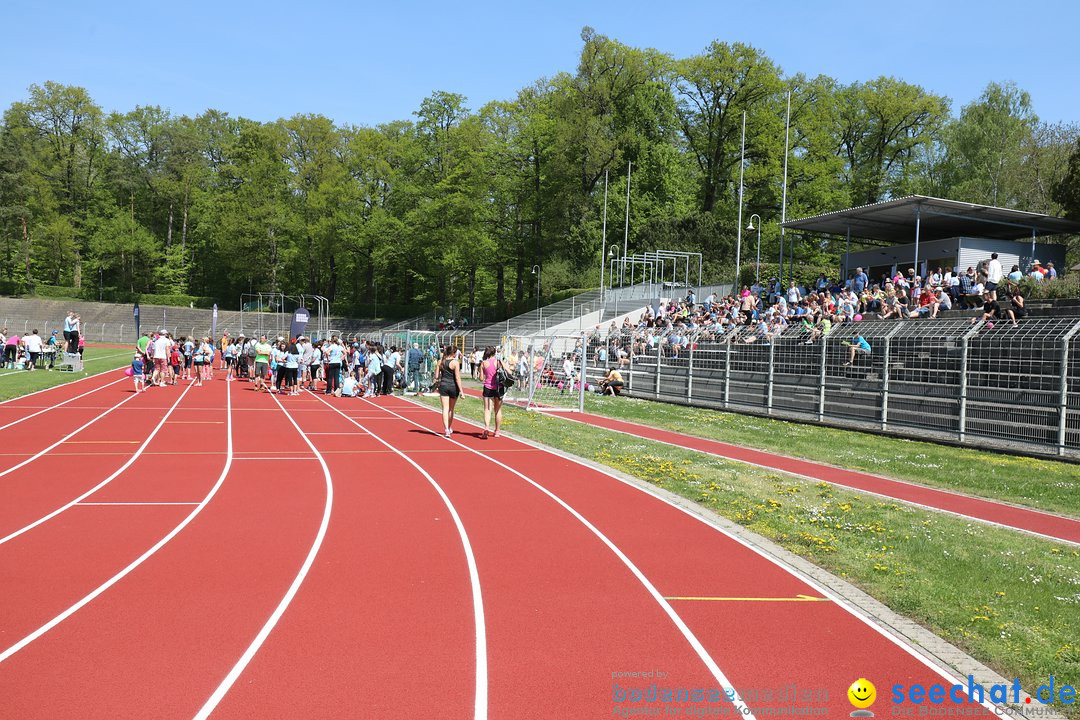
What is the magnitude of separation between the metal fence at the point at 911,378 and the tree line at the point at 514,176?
88.2 feet

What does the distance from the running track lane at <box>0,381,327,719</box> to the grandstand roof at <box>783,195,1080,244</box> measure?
23564 mm

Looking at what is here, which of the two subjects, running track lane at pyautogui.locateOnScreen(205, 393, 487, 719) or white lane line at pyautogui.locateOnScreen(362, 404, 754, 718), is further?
white lane line at pyautogui.locateOnScreen(362, 404, 754, 718)

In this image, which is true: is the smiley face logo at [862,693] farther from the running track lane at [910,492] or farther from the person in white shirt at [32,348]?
the person in white shirt at [32,348]

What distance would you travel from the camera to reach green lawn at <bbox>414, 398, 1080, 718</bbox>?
219 inches

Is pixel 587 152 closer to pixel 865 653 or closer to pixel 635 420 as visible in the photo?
pixel 635 420

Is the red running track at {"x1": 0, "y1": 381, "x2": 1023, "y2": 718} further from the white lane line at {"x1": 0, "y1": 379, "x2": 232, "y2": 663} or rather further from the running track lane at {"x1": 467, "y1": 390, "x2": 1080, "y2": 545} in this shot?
the running track lane at {"x1": 467, "y1": 390, "x2": 1080, "y2": 545}

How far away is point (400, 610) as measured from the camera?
6.23 m

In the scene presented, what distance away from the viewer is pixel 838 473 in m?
13.2

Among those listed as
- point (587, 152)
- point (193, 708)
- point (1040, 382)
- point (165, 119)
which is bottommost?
point (193, 708)

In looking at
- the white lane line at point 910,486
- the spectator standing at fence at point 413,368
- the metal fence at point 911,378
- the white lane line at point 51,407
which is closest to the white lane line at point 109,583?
the white lane line at point 51,407

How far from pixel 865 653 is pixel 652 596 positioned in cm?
169

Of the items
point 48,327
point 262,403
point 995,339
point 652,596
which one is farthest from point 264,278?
point 652,596

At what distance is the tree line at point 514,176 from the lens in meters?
55.9

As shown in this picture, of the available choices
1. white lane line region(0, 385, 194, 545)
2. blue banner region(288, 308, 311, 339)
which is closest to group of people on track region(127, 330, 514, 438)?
blue banner region(288, 308, 311, 339)
